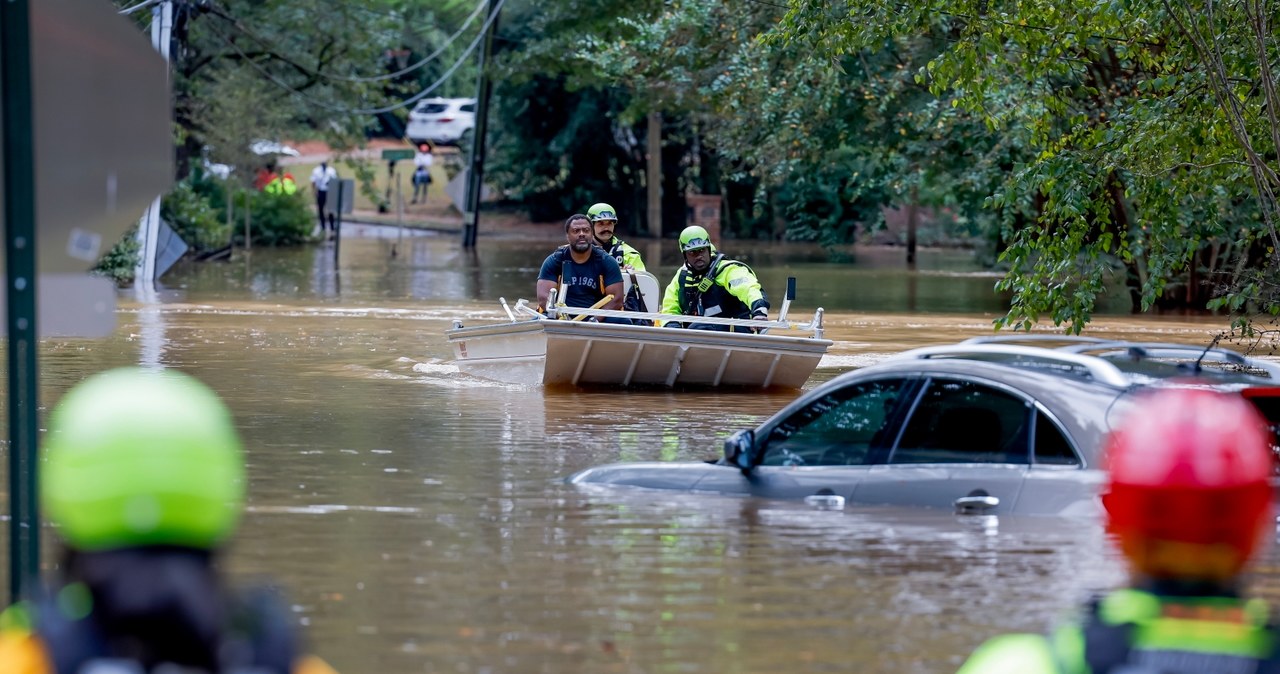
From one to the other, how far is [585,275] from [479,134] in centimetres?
2928

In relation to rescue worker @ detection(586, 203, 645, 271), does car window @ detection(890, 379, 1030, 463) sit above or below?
below

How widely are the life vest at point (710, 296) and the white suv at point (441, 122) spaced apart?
165ft

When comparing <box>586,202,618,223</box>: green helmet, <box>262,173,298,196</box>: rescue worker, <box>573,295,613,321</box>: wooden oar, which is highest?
<box>262,173,298,196</box>: rescue worker

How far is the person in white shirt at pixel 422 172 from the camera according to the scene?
61.1 m

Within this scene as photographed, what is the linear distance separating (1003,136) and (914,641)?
19.7 m

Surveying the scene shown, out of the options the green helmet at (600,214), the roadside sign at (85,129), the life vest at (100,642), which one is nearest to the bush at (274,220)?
the green helmet at (600,214)

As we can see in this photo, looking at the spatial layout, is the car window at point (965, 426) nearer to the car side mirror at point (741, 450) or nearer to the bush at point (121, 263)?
the car side mirror at point (741, 450)

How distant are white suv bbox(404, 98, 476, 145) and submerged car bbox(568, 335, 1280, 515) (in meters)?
57.9

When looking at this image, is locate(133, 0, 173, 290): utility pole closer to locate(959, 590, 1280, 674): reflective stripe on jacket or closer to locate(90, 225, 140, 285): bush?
locate(90, 225, 140, 285): bush

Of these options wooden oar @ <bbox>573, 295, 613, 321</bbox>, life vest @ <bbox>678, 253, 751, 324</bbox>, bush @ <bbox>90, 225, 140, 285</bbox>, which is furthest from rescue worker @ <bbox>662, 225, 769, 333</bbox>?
bush @ <bbox>90, 225, 140, 285</bbox>

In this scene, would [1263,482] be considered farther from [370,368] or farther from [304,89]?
[304,89]

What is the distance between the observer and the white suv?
66.3 meters

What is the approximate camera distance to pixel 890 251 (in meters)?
54.1

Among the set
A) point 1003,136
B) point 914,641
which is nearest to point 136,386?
point 914,641
